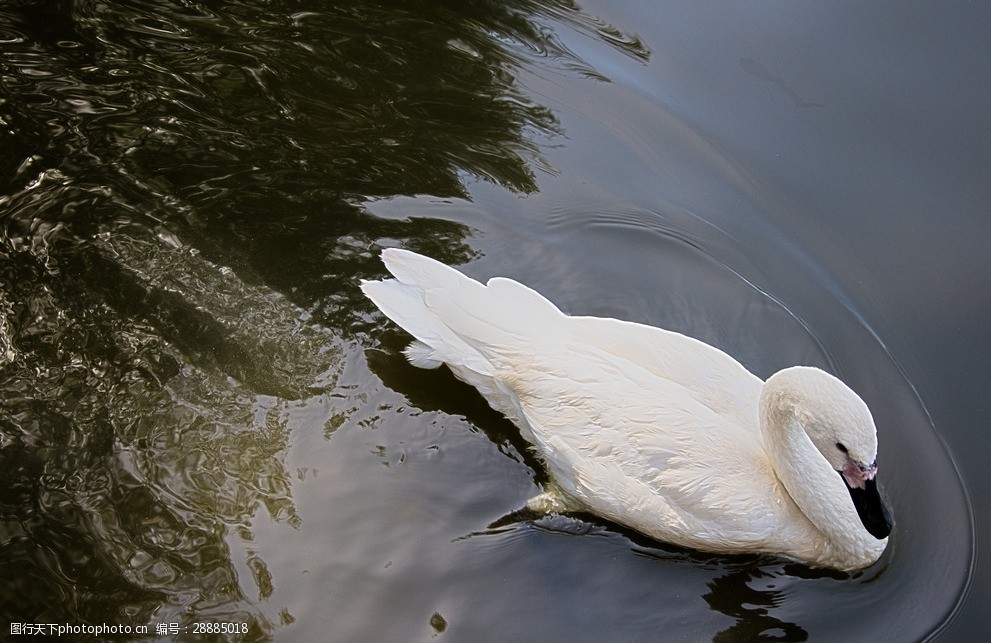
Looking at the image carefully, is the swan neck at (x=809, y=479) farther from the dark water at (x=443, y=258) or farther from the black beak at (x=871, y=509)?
the dark water at (x=443, y=258)

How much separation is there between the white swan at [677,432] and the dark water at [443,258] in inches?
9.4

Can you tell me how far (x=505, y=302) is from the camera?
4301 mm

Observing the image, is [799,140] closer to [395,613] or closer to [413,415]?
[413,415]

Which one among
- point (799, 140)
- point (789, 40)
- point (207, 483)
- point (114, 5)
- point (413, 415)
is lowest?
point (207, 483)

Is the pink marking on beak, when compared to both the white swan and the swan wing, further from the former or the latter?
the swan wing

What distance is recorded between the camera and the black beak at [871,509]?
3.64 m

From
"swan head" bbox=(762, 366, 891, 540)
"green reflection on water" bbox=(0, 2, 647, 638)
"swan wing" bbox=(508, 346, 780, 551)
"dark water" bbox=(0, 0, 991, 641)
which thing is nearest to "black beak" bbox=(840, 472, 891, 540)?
"swan head" bbox=(762, 366, 891, 540)

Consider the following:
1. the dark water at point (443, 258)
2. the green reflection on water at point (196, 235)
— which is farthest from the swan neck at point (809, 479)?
the green reflection on water at point (196, 235)

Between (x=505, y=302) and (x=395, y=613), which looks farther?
(x=505, y=302)

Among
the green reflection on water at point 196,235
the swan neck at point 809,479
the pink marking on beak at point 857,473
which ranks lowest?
the green reflection on water at point 196,235

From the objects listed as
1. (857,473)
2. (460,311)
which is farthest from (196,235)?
(857,473)

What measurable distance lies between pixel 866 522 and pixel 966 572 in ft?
2.33

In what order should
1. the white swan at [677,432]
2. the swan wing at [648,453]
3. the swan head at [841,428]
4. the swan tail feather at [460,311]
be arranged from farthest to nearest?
the swan tail feather at [460,311], the swan wing at [648,453], the white swan at [677,432], the swan head at [841,428]

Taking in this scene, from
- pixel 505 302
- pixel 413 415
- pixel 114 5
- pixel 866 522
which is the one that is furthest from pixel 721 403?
pixel 114 5
